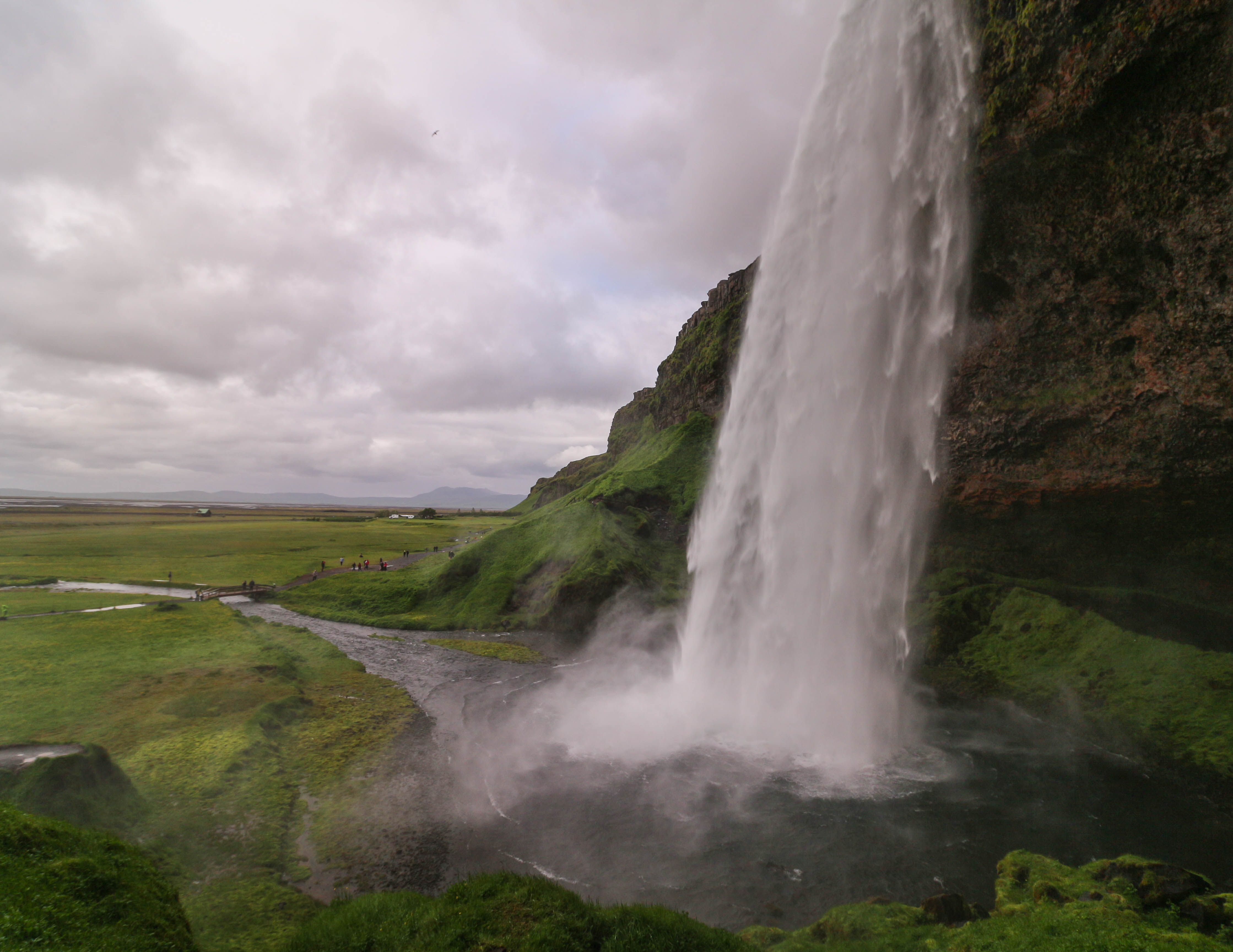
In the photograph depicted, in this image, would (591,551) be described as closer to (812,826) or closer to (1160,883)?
(812,826)

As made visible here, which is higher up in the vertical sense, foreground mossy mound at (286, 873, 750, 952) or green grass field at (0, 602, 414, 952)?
foreground mossy mound at (286, 873, 750, 952)

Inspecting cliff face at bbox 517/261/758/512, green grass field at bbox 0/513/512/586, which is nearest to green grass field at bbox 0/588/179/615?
green grass field at bbox 0/513/512/586

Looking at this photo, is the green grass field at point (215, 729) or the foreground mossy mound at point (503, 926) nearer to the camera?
the foreground mossy mound at point (503, 926)

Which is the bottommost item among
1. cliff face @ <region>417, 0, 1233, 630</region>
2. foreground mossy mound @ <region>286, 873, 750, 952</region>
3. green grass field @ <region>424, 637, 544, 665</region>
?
green grass field @ <region>424, 637, 544, 665</region>

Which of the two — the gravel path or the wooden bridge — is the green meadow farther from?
the gravel path

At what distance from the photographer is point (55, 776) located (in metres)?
15.1

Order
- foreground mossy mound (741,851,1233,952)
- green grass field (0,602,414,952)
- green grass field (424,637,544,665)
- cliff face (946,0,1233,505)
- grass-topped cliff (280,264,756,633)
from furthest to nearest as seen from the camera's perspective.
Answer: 1. grass-topped cliff (280,264,756,633)
2. green grass field (424,637,544,665)
3. cliff face (946,0,1233,505)
4. green grass field (0,602,414,952)
5. foreground mossy mound (741,851,1233,952)

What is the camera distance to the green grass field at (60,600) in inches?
1566

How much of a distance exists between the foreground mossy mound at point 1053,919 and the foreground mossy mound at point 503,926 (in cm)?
287

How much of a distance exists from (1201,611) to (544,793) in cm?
3074

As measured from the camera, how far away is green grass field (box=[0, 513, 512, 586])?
62719 millimetres

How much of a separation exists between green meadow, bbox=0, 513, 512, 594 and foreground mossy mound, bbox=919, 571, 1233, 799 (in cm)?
6302

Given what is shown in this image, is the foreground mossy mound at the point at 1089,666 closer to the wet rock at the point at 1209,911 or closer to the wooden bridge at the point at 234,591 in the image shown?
the wet rock at the point at 1209,911

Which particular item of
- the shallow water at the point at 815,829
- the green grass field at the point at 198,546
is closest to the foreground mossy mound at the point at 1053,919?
the shallow water at the point at 815,829
